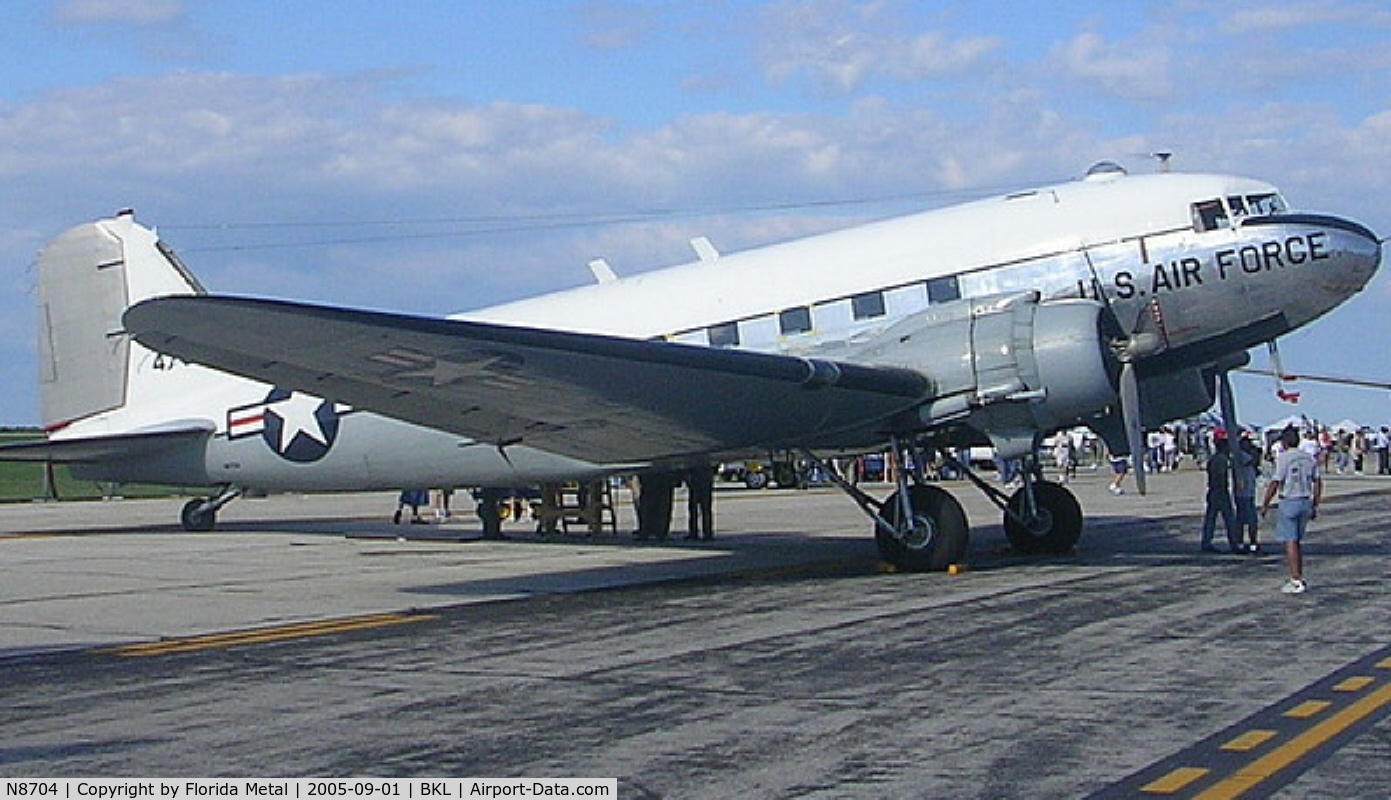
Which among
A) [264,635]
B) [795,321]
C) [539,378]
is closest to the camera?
[264,635]

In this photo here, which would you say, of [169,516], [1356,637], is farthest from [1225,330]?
[169,516]

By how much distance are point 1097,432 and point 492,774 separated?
1297cm

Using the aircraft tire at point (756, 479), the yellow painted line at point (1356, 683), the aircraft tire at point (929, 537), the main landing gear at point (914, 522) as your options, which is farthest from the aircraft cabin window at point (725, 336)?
the aircraft tire at point (756, 479)

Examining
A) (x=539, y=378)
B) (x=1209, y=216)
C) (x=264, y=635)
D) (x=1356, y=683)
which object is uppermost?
(x=1209, y=216)

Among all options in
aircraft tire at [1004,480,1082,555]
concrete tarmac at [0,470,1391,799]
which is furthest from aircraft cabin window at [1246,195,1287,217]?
aircraft tire at [1004,480,1082,555]

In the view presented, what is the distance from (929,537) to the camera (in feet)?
52.6

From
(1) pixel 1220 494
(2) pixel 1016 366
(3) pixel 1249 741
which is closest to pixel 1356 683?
(3) pixel 1249 741

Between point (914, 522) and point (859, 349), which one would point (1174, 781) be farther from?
point (859, 349)

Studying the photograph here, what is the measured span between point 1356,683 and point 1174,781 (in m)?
3.06

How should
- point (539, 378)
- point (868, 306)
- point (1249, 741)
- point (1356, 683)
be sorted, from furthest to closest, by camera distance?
point (868, 306)
point (539, 378)
point (1356, 683)
point (1249, 741)

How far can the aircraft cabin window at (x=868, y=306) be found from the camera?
17.3 metres

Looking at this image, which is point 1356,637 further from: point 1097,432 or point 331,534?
point 331,534

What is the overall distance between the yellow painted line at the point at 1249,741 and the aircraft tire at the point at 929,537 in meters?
8.50

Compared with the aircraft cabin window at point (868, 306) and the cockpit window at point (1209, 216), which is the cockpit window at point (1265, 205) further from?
the aircraft cabin window at point (868, 306)
